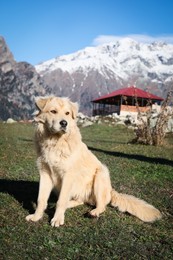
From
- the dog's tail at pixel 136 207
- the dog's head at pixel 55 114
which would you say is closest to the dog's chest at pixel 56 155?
the dog's head at pixel 55 114

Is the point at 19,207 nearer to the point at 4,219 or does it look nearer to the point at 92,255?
the point at 4,219

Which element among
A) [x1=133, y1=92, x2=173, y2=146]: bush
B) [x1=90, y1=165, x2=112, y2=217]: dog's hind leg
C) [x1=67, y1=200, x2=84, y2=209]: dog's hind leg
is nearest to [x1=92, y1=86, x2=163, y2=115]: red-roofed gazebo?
[x1=133, y1=92, x2=173, y2=146]: bush

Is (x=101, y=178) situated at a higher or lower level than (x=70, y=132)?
lower

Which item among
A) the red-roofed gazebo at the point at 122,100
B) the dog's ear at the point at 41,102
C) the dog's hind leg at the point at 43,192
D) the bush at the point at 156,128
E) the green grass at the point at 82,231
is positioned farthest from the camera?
the red-roofed gazebo at the point at 122,100

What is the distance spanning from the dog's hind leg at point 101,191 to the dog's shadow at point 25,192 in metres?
0.87

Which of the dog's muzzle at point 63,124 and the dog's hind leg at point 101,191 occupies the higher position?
the dog's muzzle at point 63,124

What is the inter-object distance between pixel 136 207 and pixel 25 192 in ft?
8.70

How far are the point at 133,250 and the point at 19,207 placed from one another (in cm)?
243

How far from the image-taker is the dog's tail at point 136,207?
5.68 m

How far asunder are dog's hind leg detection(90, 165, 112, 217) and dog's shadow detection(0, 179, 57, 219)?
34.2 inches

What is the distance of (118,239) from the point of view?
4.92m

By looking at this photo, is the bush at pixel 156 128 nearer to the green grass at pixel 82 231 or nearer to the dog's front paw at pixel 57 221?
the green grass at pixel 82 231

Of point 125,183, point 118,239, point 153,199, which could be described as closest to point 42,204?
point 118,239

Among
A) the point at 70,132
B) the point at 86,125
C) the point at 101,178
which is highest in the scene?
the point at 70,132
